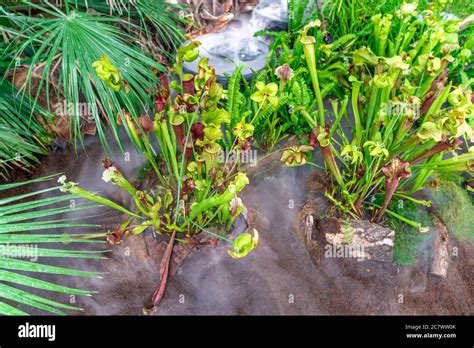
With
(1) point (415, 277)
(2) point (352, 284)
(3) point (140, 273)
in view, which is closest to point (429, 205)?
(1) point (415, 277)

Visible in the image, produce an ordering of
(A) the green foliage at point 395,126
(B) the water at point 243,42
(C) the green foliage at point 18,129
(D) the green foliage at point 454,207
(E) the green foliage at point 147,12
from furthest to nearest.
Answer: (B) the water at point 243,42 < (E) the green foliage at point 147,12 < (C) the green foliage at point 18,129 < (D) the green foliage at point 454,207 < (A) the green foliage at point 395,126

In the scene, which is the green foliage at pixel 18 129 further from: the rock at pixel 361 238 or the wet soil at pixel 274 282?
the rock at pixel 361 238

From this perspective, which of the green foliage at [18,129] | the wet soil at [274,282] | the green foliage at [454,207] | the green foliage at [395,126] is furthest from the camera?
the green foliage at [18,129]

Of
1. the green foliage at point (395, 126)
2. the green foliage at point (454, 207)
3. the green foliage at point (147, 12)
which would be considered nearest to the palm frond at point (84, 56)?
Result: the green foliage at point (147, 12)

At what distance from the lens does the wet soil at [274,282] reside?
1.72m

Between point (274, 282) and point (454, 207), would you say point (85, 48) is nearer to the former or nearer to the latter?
point (274, 282)

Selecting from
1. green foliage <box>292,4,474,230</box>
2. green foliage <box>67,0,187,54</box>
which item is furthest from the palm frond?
green foliage <box>292,4,474,230</box>

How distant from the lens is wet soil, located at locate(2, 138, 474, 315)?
1719mm

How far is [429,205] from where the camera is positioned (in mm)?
1760

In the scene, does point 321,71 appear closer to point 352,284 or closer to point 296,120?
point 296,120

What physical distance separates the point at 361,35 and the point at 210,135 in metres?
1.32

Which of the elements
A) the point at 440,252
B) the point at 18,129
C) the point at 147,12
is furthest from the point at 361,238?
the point at 18,129

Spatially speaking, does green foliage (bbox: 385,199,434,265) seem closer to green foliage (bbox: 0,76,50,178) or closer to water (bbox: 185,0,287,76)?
water (bbox: 185,0,287,76)

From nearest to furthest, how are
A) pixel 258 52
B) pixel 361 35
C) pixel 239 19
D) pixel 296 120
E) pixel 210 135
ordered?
pixel 210 135 → pixel 296 120 → pixel 361 35 → pixel 258 52 → pixel 239 19
